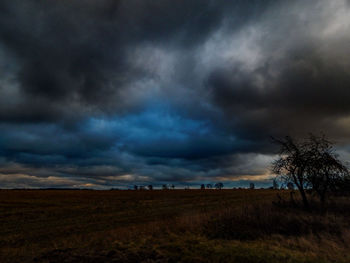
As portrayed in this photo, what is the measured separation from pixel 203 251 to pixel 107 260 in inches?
165

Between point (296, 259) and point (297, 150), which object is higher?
point (297, 150)

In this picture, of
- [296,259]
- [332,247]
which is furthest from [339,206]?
[296,259]

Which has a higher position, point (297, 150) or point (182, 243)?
point (297, 150)

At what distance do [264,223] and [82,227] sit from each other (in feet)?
45.5

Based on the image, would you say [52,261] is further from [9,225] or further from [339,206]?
[339,206]

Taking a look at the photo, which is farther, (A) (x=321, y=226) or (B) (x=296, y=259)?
(A) (x=321, y=226)

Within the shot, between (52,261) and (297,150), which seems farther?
(297,150)

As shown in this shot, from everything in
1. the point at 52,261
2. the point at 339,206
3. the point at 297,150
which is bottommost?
the point at 52,261

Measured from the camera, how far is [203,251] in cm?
1123

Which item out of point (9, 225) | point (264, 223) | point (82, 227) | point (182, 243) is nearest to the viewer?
point (182, 243)

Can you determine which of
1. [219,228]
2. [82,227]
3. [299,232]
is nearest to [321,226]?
[299,232]

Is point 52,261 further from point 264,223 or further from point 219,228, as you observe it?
point 264,223

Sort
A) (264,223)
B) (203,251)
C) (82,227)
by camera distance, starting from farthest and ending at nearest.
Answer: (82,227)
(264,223)
(203,251)

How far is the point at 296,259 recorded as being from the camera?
10023mm
